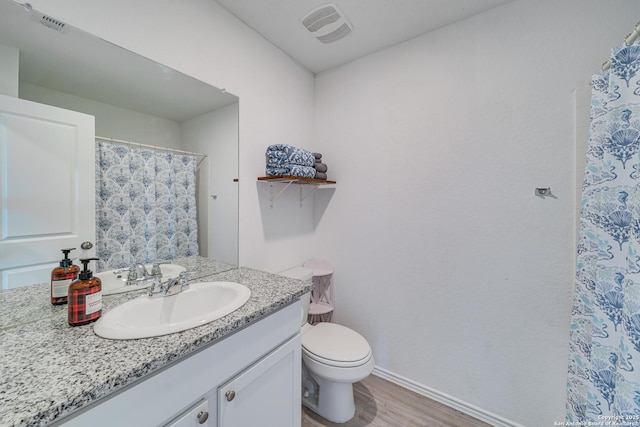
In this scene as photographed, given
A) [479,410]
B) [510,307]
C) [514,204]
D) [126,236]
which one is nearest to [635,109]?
[514,204]

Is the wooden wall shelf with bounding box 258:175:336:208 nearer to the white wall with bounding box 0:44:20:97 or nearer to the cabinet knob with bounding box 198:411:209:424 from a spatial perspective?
the white wall with bounding box 0:44:20:97

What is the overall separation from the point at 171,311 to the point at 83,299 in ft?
1.03

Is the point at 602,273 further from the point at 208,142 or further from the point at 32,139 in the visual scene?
the point at 32,139

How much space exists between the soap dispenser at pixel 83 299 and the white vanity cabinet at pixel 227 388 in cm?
33

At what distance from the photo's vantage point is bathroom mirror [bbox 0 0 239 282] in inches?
31.8

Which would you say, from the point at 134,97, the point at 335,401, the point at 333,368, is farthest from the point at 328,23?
the point at 335,401

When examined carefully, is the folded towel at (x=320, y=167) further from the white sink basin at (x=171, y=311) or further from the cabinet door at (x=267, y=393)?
the cabinet door at (x=267, y=393)

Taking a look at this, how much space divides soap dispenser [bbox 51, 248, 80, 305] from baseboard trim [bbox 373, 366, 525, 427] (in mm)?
1835

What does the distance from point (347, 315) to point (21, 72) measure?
2.08 meters

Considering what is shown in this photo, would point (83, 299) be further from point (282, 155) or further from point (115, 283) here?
point (282, 155)

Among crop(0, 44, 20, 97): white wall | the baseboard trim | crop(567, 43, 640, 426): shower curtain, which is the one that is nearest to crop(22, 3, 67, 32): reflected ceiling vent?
crop(0, 44, 20, 97): white wall

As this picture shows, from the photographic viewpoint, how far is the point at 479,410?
1405 millimetres

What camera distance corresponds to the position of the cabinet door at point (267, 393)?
80 centimetres

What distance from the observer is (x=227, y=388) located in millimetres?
788
